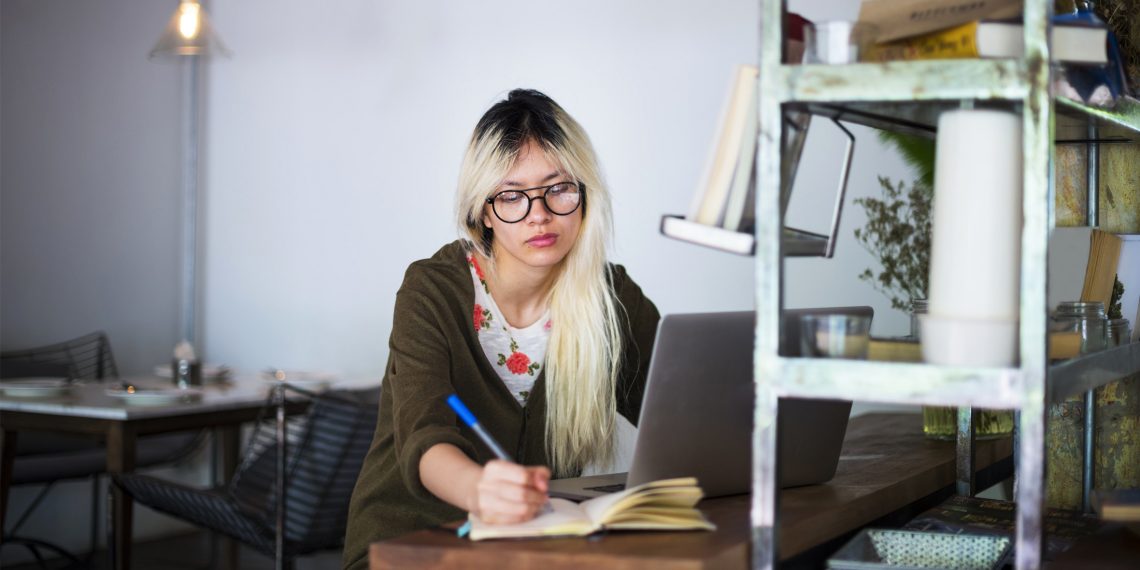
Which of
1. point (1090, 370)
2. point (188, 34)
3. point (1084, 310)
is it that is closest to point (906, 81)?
point (1090, 370)

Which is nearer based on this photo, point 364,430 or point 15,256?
point 364,430

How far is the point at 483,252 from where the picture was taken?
7.30 ft

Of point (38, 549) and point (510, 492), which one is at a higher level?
point (510, 492)

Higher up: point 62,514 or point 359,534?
point 359,534

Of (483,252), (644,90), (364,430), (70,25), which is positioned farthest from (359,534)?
(70,25)

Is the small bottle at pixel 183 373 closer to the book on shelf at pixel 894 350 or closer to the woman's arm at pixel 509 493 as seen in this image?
the woman's arm at pixel 509 493

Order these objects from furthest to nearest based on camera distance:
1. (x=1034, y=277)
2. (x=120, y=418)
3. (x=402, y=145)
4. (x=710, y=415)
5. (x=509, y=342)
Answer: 1. (x=402, y=145)
2. (x=120, y=418)
3. (x=509, y=342)
4. (x=710, y=415)
5. (x=1034, y=277)

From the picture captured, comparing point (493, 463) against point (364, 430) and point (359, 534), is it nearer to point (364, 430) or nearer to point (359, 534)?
point (359, 534)

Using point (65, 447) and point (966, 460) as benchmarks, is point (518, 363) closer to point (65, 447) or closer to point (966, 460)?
point (966, 460)

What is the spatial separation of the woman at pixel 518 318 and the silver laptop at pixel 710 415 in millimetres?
370

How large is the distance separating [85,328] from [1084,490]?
14.2ft

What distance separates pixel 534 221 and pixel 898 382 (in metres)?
0.99

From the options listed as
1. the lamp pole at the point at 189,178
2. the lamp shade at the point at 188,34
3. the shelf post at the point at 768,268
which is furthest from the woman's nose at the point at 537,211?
the lamp pole at the point at 189,178

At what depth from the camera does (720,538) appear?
4.58 ft
